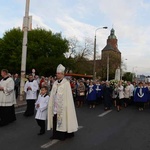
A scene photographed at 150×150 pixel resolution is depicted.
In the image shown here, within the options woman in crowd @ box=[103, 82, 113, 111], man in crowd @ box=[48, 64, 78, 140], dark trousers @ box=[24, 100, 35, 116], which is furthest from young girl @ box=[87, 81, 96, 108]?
man in crowd @ box=[48, 64, 78, 140]

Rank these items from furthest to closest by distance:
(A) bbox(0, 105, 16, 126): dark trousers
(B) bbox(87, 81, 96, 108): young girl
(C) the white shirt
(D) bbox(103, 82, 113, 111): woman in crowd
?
1. (B) bbox(87, 81, 96, 108): young girl
2. (D) bbox(103, 82, 113, 111): woman in crowd
3. (A) bbox(0, 105, 16, 126): dark trousers
4. (C) the white shirt

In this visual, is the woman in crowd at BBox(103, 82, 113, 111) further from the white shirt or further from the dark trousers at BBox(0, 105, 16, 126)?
the white shirt

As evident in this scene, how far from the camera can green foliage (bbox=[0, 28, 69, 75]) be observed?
2002 inches

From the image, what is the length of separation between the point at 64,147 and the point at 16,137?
5.40 feet

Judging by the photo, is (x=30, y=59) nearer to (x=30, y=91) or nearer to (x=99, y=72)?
(x=99, y=72)

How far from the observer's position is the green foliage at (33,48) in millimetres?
50844

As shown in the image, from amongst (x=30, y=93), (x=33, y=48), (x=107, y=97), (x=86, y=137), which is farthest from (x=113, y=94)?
(x=33, y=48)

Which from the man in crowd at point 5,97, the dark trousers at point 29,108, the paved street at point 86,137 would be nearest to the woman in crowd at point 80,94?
the dark trousers at point 29,108

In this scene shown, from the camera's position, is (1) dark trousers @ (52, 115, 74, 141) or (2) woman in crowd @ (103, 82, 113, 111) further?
(2) woman in crowd @ (103, 82, 113, 111)

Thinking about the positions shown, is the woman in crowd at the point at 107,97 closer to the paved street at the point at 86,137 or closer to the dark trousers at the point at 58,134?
the paved street at the point at 86,137

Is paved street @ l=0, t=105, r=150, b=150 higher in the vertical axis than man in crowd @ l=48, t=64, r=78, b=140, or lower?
lower

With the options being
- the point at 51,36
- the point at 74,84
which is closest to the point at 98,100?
the point at 74,84

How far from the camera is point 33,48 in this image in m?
50.9

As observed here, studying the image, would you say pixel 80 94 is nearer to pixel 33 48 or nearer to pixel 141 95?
pixel 141 95
